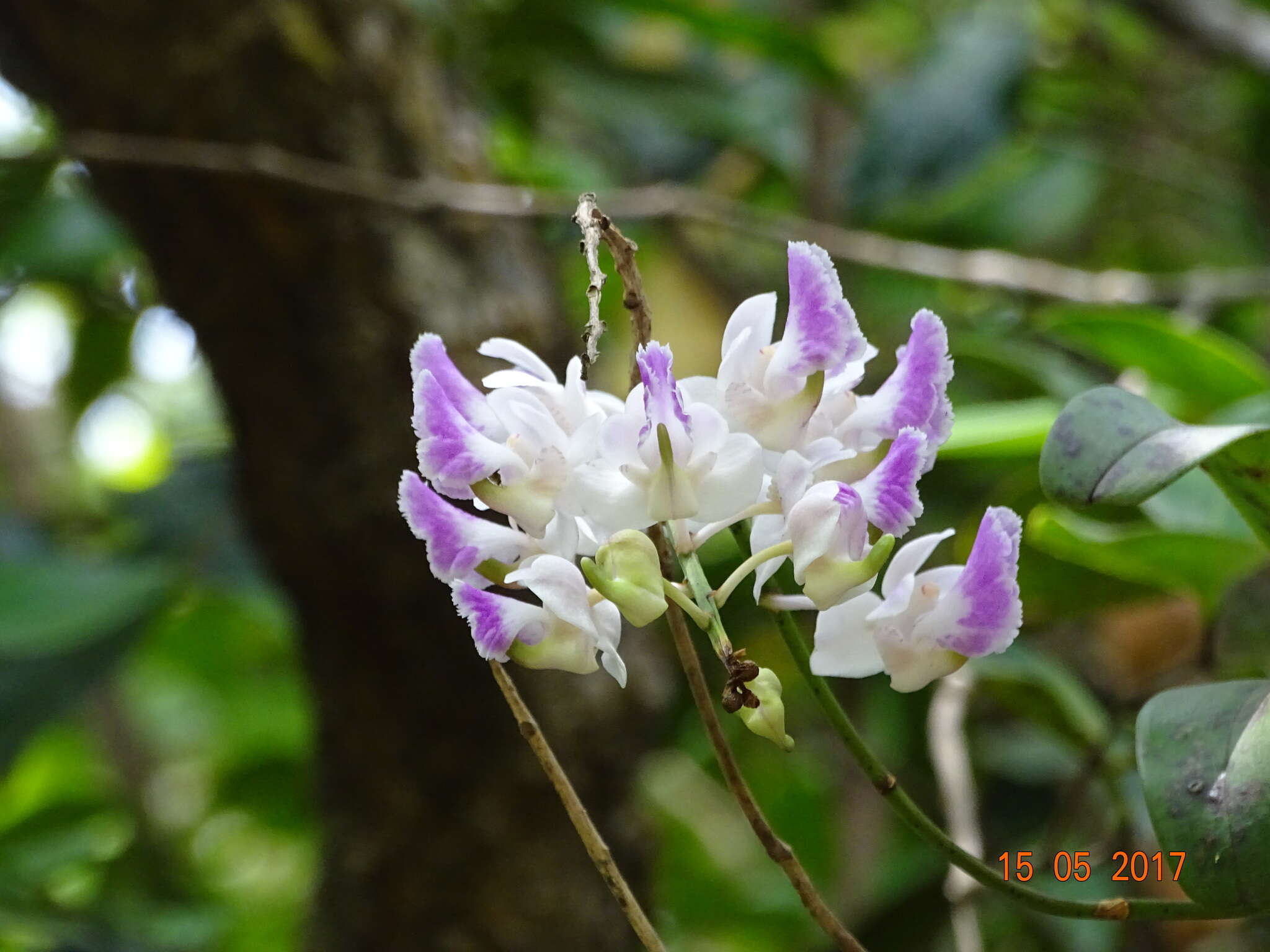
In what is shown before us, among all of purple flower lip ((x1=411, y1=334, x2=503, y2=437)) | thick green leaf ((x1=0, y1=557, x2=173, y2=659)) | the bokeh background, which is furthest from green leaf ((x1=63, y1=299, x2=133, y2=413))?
purple flower lip ((x1=411, y1=334, x2=503, y2=437))

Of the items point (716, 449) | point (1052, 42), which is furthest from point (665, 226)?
point (716, 449)

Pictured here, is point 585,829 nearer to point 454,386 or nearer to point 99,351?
point 454,386

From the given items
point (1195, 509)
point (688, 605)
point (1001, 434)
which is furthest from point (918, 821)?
point (1195, 509)

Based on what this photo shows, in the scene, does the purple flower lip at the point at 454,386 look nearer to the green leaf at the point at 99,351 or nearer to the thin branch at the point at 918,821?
the thin branch at the point at 918,821

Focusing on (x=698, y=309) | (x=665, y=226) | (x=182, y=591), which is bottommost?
(x=182, y=591)

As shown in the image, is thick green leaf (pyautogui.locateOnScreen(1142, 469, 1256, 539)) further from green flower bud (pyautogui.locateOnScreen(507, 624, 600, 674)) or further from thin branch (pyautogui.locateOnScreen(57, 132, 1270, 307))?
green flower bud (pyautogui.locateOnScreen(507, 624, 600, 674))

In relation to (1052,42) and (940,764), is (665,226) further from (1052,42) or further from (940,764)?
(940,764)

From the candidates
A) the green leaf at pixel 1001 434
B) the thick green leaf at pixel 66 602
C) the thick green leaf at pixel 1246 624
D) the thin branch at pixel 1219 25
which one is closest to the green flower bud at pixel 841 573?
the green leaf at pixel 1001 434
